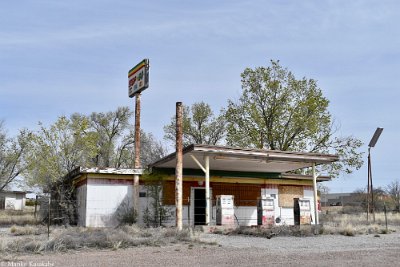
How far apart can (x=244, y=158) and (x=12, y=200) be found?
48400mm

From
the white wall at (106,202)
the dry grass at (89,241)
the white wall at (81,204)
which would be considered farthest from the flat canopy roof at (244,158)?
the dry grass at (89,241)

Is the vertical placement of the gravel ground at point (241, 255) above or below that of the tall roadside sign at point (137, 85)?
below

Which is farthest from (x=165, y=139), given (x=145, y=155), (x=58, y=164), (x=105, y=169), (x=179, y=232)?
(x=179, y=232)

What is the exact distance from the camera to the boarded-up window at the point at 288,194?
28438 millimetres

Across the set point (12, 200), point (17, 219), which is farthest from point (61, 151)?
point (12, 200)

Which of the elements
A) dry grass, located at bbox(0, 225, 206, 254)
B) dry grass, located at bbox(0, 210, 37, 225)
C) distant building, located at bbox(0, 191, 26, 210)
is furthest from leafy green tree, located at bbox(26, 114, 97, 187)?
distant building, located at bbox(0, 191, 26, 210)

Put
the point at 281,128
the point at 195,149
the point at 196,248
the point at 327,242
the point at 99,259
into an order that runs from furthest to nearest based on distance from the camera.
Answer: the point at 281,128 → the point at 195,149 → the point at 327,242 → the point at 196,248 → the point at 99,259

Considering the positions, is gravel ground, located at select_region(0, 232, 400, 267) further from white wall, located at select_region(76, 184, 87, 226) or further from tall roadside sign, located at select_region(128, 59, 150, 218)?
tall roadside sign, located at select_region(128, 59, 150, 218)

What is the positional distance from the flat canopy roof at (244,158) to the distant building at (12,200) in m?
41.8

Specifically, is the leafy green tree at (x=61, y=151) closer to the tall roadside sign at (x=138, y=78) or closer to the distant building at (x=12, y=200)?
the tall roadside sign at (x=138, y=78)

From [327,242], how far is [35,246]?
975cm

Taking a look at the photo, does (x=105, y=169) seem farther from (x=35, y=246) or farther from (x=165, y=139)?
(x=165, y=139)

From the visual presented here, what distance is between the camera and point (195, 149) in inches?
790

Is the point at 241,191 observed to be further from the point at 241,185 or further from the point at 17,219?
the point at 17,219
